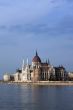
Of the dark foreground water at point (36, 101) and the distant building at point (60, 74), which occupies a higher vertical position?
the distant building at point (60, 74)

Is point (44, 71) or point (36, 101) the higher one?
point (44, 71)

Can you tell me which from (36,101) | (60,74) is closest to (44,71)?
(60,74)

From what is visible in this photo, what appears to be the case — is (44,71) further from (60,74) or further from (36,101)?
(36,101)

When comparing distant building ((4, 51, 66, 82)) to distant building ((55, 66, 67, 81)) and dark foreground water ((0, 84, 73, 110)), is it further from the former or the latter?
dark foreground water ((0, 84, 73, 110))

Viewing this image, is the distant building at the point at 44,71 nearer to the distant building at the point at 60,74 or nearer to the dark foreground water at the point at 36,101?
the distant building at the point at 60,74

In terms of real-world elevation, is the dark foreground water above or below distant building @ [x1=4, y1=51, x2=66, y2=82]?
below

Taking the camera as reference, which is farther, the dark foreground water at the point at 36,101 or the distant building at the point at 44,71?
the distant building at the point at 44,71

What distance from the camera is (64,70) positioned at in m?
188

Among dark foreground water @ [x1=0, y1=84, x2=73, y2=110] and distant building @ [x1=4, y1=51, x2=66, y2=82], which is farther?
distant building @ [x1=4, y1=51, x2=66, y2=82]

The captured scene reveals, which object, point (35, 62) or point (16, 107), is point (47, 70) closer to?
point (35, 62)

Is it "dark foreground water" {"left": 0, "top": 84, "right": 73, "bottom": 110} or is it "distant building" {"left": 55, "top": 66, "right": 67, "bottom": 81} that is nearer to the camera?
"dark foreground water" {"left": 0, "top": 84, "right": 73, "bottom": 110}

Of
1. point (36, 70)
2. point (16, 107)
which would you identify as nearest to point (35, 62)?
point (36, 70)

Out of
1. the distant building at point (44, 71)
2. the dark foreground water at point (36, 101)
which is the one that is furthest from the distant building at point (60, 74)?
the dark foreground water at point (36, 101)

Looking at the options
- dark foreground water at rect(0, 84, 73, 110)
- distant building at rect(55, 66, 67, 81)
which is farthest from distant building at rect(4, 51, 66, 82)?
dark foreground water at rect(0, 84, 73, 110)
